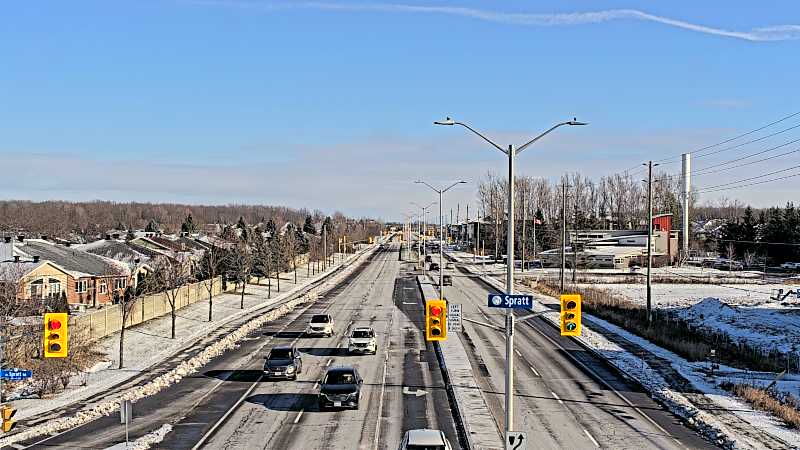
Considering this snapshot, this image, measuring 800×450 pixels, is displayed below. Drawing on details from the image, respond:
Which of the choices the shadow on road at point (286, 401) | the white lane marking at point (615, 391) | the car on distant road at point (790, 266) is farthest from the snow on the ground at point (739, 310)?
the car on distant road at point (790, 266)

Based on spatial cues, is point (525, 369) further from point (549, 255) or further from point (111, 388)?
Answer: point (549, 255)

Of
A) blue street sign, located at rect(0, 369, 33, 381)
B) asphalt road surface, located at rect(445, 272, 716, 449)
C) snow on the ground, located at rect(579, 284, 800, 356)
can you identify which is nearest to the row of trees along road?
snow on the ground, located at rect(579, 284, 800, 356)

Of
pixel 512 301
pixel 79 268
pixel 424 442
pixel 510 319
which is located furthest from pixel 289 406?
pixel 79 268

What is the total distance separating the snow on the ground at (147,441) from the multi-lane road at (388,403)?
0.26m

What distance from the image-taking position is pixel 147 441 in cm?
2509

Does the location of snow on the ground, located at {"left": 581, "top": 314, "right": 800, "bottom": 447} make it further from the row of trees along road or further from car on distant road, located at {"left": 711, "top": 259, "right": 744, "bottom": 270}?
the row of trees along road

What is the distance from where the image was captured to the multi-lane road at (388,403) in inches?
1018

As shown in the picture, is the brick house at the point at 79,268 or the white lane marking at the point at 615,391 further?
the brick house at the point at 79,268

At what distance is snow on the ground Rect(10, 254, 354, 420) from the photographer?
3225 centimetres

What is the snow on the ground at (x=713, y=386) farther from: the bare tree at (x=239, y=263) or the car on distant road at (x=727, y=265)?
the car on distant road at (x=727, y=265)

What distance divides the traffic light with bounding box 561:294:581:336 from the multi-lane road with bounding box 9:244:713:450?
4719mm

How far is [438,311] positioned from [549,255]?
11694 centimetres

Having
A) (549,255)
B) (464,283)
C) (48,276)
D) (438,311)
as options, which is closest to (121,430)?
(438,311)

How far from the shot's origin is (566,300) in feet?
73.0
